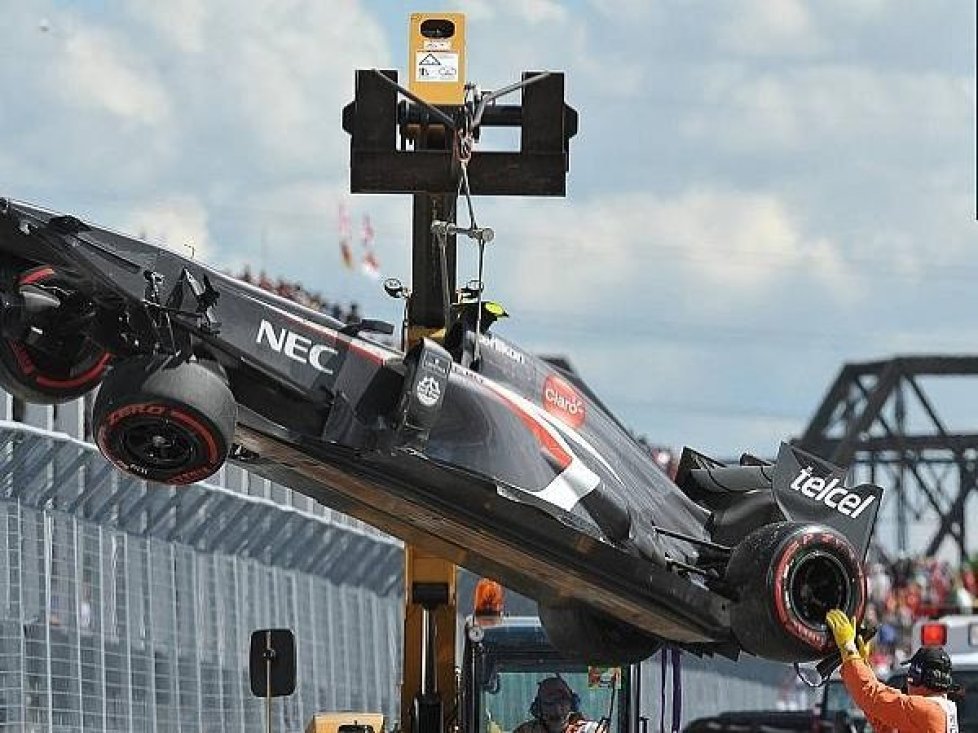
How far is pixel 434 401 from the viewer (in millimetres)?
11039

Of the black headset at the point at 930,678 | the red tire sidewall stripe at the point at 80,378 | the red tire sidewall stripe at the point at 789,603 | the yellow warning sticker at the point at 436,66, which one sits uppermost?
the yellow warning sticker at the point at 436,66

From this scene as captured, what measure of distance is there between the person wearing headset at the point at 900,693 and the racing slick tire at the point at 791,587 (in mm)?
102

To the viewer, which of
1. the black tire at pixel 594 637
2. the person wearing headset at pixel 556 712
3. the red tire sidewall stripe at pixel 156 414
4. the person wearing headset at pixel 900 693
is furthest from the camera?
the person wearing headset at pixel 556 712

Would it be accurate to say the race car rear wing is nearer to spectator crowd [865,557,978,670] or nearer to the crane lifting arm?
the crane lifting arm

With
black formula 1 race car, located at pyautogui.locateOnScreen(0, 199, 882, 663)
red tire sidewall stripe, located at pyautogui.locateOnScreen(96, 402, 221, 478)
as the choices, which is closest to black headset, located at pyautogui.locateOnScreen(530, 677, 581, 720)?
black formula 1 race car, located at pyautogui.locateOnScreen(0, 199, 882, 663)

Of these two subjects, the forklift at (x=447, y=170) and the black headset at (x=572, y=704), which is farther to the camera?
the black headset at (x=572, y=704)

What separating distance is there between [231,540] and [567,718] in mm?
8075

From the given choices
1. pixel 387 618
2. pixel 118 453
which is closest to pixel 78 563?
pixel 118 453

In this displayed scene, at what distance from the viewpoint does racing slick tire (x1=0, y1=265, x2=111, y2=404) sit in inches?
444

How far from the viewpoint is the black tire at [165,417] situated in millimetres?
10258

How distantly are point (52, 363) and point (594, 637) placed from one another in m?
3.30

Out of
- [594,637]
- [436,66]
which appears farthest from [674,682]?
[436,66]

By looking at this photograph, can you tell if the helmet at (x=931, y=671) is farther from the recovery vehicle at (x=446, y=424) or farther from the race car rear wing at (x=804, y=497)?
the race car rear wing at (x=804, y=497)

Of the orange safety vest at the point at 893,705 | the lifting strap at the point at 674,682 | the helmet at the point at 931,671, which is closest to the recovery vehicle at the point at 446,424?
the lifting strap at the point at 674,682
